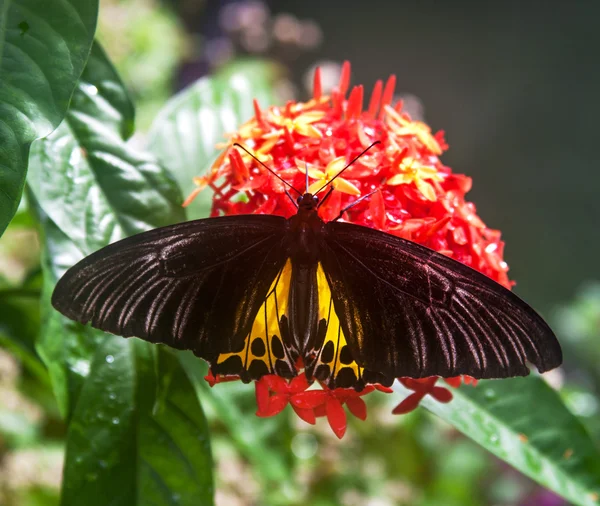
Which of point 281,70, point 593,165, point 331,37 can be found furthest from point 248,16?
point 593,165

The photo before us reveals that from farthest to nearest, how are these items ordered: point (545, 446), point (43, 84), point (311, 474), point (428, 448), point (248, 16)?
point (248, 16) < point (428, 448) < point (311, 474) < point (545, 446) < point (43, 84)

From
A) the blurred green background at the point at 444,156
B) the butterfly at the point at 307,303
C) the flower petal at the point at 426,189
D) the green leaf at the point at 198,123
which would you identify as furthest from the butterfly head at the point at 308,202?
the blurred green background at the point at 444,156

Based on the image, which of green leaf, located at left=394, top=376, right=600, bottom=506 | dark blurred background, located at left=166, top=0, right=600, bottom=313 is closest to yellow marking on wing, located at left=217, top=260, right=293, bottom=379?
green leaf, located at left=394, top=376, right=600, bottom=506

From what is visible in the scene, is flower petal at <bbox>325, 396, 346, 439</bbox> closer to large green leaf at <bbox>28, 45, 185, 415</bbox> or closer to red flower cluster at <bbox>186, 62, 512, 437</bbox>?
red flower cluster at <bbox>186, 62, 512, 437</bbox>

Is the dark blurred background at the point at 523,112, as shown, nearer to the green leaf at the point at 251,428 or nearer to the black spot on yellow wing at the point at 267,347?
the green leaf at the point at 251,428

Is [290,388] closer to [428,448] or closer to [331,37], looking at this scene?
[428,448]

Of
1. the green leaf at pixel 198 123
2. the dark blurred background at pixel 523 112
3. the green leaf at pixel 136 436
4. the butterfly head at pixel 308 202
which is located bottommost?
the green leaf at pixel 136 436
